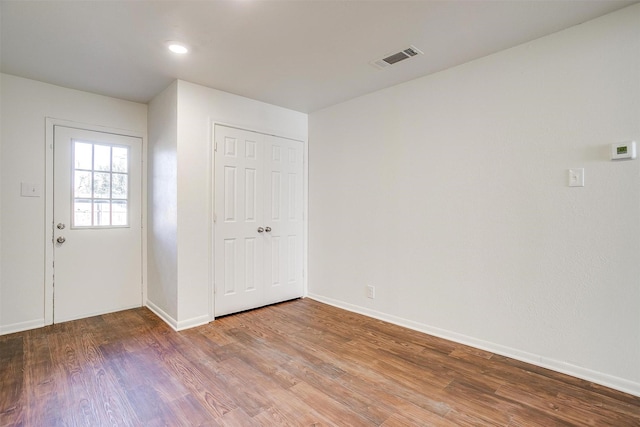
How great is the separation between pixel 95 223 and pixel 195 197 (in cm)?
130

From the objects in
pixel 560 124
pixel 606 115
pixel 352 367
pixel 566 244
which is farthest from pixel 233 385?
pixel 606 115

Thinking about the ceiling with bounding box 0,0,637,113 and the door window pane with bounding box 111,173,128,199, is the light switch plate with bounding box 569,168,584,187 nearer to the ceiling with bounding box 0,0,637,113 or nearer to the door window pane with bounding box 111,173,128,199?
the ceiling with bounding box 0,0,637,113

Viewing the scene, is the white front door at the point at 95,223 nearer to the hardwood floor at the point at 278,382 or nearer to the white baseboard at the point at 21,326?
the white baseboard at the point at 21,326

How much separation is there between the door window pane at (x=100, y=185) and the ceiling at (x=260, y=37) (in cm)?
72

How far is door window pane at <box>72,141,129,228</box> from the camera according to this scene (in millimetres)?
3312

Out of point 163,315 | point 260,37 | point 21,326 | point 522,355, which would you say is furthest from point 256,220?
point 522,355

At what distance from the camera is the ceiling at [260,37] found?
6.37ft

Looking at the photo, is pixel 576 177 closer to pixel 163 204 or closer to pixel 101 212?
pixel 163 204

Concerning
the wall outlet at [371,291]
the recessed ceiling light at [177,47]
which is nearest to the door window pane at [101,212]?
the recessed ceiling light at [177,47]

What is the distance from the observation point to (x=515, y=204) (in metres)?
2.41

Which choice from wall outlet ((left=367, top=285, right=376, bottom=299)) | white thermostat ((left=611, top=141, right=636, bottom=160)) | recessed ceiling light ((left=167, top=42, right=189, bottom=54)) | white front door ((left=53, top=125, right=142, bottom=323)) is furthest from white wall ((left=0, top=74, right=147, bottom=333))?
white thermostat ((left=611, top=141, right=636, bottom=160))

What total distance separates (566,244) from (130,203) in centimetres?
432

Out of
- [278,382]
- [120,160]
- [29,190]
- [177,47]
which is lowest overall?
[278,382]

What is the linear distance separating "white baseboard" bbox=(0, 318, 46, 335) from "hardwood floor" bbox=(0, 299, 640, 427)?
5.5 inches
